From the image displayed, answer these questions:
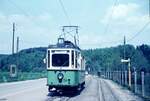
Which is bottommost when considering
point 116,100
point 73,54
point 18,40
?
point 116,100

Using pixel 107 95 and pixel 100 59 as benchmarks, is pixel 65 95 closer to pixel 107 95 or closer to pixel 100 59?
pixel 107 95

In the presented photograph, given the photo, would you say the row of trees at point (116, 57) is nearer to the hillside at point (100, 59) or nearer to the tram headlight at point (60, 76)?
the hillside at point (100, 59)

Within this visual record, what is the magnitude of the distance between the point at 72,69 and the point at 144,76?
4563 millimetres

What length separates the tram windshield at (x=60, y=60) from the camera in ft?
74.3

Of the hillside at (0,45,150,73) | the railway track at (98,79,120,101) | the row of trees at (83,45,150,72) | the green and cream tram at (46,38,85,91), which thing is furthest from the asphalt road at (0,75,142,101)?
the row of trees at (83,45,150,72)

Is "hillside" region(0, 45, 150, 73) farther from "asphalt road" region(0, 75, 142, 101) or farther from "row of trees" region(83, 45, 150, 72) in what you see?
"asphalt road" region(0, 75, 142, 101)

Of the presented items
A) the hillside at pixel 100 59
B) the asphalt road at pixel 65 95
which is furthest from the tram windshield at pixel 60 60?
the hillside at pixel 100 59

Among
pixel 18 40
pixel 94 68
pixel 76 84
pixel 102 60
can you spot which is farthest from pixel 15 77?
pixel 94 68

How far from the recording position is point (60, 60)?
22.8 m

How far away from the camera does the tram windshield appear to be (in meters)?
22.6

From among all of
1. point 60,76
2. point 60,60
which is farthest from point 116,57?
point 60,76

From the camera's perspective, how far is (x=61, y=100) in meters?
20.1

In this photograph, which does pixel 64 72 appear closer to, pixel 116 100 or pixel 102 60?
pixel 116 100

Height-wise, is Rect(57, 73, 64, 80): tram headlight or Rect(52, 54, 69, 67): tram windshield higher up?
Rect(52, 54, 69, 67): tram windshield
